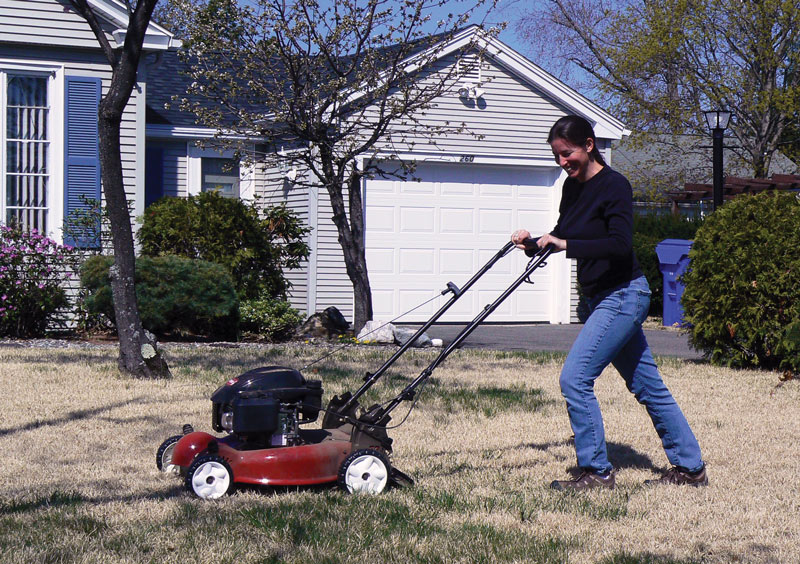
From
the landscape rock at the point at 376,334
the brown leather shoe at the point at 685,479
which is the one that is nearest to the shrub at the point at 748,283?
the landscape rock at the point at 376,334

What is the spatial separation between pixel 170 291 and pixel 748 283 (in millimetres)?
6324

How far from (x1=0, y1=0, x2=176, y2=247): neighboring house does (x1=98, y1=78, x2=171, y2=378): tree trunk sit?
17.2 feet

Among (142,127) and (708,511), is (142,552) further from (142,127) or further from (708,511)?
(142,127)

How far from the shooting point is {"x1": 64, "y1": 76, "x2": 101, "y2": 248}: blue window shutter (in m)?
13.9

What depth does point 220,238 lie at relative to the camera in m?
14.2

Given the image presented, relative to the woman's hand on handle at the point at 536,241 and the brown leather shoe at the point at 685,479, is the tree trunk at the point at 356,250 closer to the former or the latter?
the woman's hand on handle at the point at 536,241

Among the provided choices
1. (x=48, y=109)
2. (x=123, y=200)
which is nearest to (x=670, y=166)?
(x=48, y=109)

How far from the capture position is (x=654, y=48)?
27109 millimetres

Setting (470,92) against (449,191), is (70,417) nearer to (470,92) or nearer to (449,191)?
(449,191)

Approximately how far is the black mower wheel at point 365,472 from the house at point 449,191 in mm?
10624

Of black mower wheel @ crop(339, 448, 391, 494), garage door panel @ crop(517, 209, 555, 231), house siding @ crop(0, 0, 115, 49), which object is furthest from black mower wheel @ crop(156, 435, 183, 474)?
garage door panel @ crop(517, 209, 555, 231)

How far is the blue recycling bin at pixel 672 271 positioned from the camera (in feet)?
Answer: 54.9

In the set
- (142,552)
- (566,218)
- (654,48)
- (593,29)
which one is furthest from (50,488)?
(593,29)

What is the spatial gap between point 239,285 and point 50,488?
9253 millimetres
